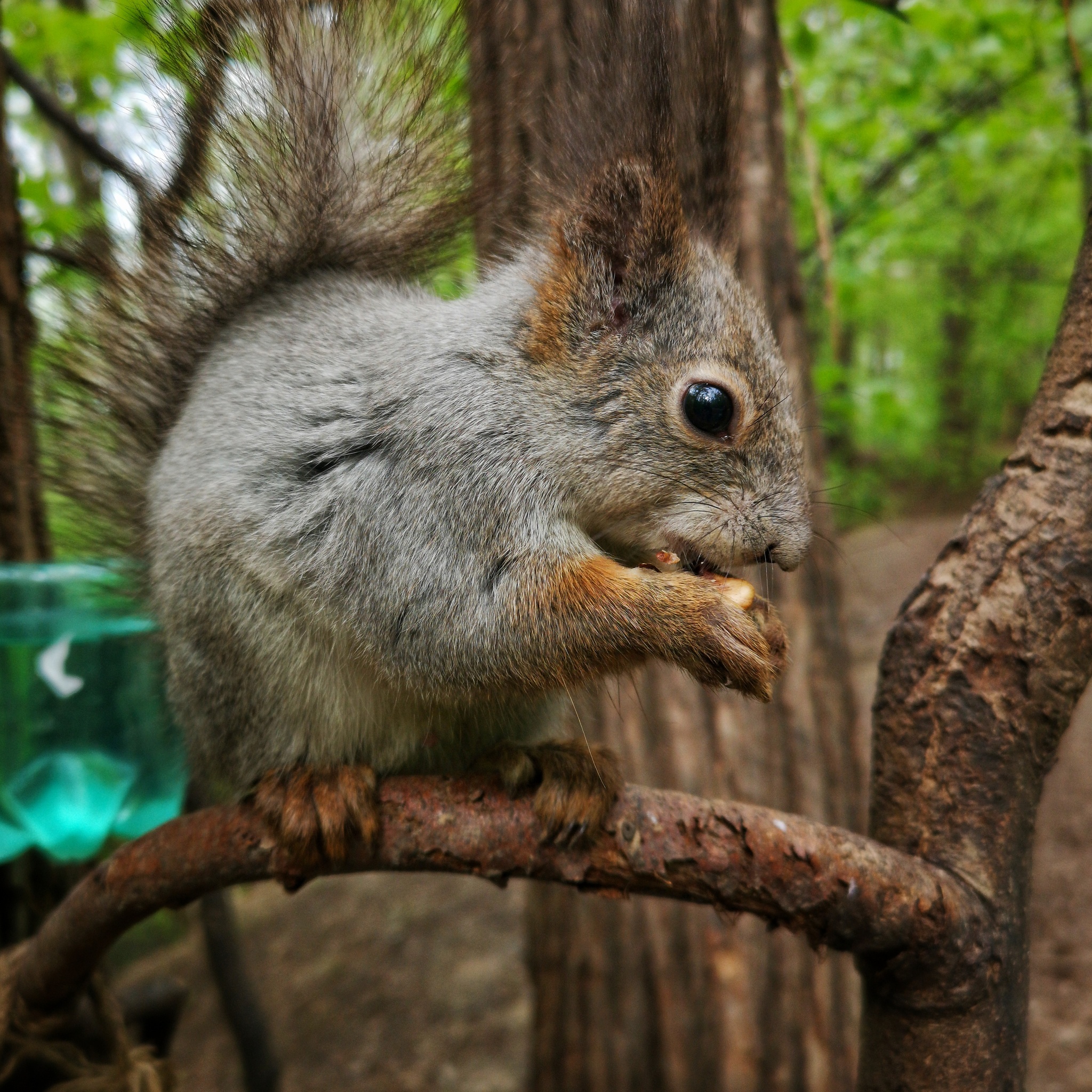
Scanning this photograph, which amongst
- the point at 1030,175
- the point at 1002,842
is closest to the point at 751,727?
the point at 1002,842

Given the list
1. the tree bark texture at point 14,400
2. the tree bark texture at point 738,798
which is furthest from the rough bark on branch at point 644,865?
the tree bark texture at point 14,400

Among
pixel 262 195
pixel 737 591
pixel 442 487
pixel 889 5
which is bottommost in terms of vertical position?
pixel 737 591

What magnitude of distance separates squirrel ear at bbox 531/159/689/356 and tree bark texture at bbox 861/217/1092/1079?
1.84ft

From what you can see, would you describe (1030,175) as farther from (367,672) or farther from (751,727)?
(367,672)

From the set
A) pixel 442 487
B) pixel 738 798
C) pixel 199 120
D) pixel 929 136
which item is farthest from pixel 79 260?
pixel 929 136

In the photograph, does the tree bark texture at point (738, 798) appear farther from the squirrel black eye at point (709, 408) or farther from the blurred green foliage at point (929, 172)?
the squirrel black eye at point (709, 408)

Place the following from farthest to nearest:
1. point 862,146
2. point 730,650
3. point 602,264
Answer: point 862,146, point 602,264, point 730,650

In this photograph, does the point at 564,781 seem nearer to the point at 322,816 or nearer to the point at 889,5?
the point at 322,816

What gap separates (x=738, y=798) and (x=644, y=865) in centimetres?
122

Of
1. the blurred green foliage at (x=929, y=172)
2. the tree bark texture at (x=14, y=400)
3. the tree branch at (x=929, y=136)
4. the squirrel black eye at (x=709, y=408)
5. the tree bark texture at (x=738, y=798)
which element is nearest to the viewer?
the squirrel black eye at (x=709, y=408)

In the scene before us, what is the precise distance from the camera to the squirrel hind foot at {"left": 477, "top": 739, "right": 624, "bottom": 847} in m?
1.30

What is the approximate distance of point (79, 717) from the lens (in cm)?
202

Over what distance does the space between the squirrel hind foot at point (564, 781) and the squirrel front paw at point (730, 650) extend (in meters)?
0.23

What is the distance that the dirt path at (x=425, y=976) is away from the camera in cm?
332
